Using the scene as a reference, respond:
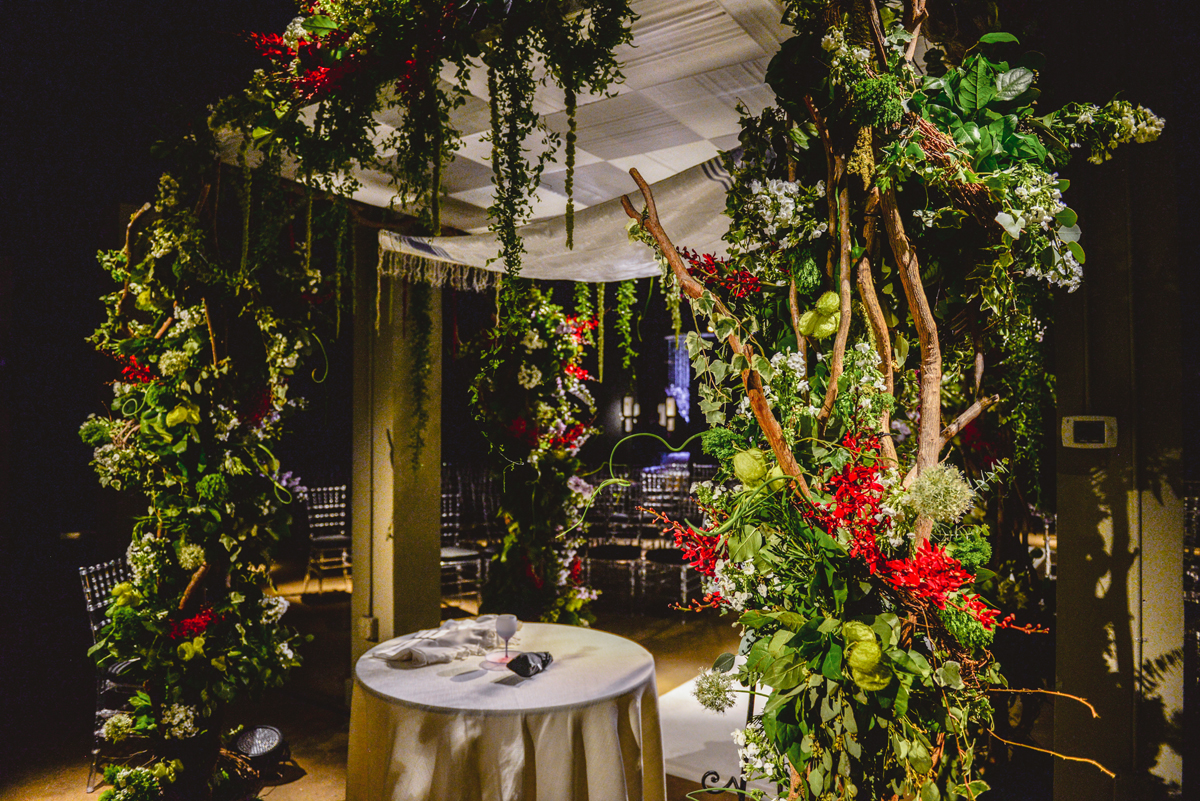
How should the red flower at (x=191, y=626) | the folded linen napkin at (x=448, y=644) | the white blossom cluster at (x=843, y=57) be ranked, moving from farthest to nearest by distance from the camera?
the red flower at (x=191, y=626)
the folded linen napkin at (x=448, y=644)
the white blossom cluster at (x=843, y=57)

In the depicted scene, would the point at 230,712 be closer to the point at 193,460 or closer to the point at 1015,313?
the point at 193,460

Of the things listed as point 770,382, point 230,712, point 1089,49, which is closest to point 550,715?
point 770,382

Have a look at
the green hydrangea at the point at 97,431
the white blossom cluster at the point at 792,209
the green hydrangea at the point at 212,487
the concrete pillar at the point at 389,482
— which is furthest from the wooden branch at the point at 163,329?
the white blossom cluster at the point at 792,209

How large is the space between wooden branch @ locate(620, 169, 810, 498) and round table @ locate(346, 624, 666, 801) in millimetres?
1272

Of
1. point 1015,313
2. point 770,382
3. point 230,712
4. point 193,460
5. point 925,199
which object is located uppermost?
point 925,199

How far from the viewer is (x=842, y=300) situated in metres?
1.06

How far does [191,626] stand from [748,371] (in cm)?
234

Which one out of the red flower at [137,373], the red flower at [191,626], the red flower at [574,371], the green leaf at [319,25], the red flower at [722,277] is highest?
the green leaf at [319,25]

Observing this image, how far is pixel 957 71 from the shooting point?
41.5 inches

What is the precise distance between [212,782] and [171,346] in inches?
64.7

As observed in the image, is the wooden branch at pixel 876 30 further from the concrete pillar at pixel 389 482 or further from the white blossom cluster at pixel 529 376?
the concrete pillar at pixel 389 482

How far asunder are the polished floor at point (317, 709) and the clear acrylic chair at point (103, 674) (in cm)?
23

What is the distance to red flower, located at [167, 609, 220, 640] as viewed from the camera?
8.09 ft

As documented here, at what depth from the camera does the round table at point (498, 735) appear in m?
1.91
